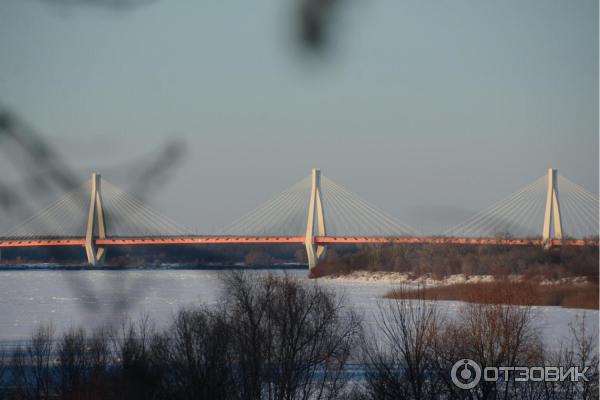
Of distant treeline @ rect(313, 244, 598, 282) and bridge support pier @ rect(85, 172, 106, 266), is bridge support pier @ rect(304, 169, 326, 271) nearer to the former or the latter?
distant treeline @ rect(313, 244, 598, 282)

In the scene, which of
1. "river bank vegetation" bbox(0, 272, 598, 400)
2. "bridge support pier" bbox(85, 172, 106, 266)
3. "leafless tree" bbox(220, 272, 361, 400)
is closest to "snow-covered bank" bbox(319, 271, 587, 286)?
"leafless tree" bbox(220, 272, 361, 400)

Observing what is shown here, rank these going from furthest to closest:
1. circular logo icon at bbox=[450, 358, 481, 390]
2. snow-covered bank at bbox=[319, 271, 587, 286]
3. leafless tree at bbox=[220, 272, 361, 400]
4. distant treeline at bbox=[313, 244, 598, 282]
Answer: snow-covered bank at bbox=[319, 271, 587, 286] → distant treeline at bbox=[313, 244, 598, 282] → leafless tree at bbox=[220, 272, 361, 400] → circular logo icon at bbox=[450, 358, 481, 390]

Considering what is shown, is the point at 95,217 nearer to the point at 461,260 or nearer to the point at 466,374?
the point at 466,374

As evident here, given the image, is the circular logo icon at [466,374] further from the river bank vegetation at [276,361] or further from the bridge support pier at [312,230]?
the bridge support pier at [312,230]

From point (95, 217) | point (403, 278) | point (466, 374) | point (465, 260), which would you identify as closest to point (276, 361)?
point (466, 374)

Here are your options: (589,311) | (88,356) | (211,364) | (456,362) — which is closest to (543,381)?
(456,362)

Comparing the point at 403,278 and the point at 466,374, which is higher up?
the point at 403,278

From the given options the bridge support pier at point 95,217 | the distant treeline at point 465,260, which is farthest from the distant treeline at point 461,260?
the bridge support pier at point 95,217
